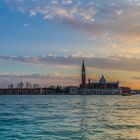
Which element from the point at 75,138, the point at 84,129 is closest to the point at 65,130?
the point at 84,129

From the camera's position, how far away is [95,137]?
34.2 m

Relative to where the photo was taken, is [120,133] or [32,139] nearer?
[32,139]

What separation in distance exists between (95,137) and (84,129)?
580 cm

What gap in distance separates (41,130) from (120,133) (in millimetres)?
7778

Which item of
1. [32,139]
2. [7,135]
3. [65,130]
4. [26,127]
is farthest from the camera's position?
[26,127]

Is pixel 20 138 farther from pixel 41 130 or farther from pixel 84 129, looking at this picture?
pixel 84 129

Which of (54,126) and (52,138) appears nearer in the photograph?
(52,138)

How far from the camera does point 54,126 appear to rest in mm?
42625

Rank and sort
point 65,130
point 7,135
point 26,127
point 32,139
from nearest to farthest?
point 32,139
point 7,135
point 65,130
point 26,127

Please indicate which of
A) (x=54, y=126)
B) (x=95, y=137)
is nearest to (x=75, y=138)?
(x=95, y=137)

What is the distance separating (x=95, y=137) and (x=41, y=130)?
22.5 feet

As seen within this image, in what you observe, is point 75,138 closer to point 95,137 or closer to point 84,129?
point 95,137

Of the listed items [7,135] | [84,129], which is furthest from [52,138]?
[84,129]

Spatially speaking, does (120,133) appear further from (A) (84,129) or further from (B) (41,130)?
(B) (41,130)
